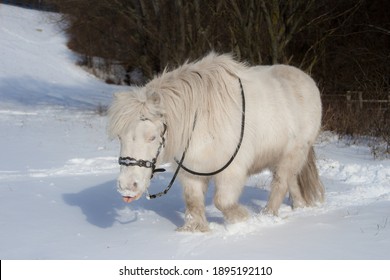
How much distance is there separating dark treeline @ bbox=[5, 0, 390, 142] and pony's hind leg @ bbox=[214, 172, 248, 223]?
750cm

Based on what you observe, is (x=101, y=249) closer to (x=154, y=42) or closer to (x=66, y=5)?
(x=154, y=42)

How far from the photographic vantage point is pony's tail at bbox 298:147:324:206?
610 centimetres

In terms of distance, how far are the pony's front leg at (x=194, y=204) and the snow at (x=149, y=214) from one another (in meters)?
0.12

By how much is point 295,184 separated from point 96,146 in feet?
20.0

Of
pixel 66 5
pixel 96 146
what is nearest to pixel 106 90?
pixel 66 5

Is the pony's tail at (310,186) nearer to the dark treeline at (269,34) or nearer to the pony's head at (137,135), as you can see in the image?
the pony's head at (137,135)

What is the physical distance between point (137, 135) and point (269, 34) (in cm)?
1039

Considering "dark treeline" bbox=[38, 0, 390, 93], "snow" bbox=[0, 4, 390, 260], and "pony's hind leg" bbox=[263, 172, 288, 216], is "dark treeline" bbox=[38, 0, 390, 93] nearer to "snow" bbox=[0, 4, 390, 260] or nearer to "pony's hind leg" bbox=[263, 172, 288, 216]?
"snow" bbox=[0, 4, 390, 260]

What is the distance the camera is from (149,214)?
5703 mm

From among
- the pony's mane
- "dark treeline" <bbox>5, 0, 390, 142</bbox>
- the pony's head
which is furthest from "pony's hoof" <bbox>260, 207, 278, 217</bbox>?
"dark treeline" <bbox>5, 0, 390, 142</bbox>

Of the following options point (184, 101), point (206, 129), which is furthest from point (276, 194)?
point (184, 101)

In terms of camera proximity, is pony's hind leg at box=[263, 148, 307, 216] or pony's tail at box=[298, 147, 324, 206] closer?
pony's hind leg at box=[263, 148, 307, 216]

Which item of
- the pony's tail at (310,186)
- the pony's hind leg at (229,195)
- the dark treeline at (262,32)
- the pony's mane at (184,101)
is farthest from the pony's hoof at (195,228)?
the dark treeline at (262,32)

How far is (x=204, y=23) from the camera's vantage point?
17000 mm
